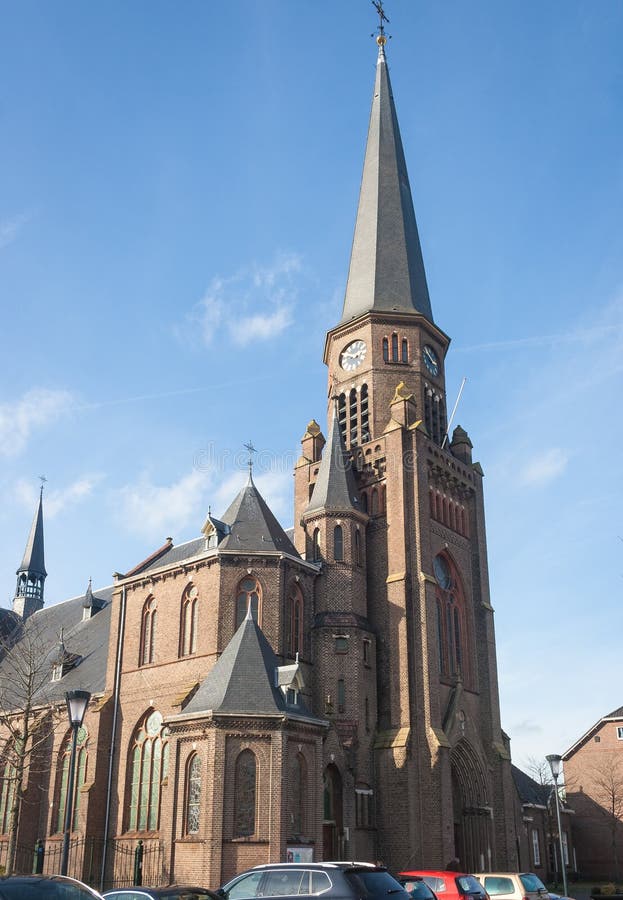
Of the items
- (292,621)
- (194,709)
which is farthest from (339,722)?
(194,709)

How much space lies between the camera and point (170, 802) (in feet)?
99.8

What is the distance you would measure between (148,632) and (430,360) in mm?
21353

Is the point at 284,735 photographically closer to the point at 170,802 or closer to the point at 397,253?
the point at 170,802

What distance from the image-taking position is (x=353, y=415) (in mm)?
46500

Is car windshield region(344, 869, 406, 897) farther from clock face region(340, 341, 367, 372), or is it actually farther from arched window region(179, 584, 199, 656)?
clock face region(340, 341, 367, 372)

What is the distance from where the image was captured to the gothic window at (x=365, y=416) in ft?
148

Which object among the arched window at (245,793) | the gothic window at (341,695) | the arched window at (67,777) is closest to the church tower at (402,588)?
the gothic window at (341,695)

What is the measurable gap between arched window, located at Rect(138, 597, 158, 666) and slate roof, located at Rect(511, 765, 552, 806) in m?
26.0

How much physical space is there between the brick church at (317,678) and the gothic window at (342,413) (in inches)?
4.8

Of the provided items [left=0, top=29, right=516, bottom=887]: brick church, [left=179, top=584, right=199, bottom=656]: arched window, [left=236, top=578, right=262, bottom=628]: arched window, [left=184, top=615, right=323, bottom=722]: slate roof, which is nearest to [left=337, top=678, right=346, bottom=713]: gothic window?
[left=0, top=29, right=516, bottom=887]: brick church

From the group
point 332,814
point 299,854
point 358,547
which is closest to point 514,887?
point 299,854

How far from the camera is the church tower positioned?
3531 centimetres

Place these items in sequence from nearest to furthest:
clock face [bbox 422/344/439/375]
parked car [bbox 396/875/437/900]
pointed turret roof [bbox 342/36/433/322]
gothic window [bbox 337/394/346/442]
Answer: parked car [bbox 396/875/437/900], gothic window [bbox 337/394/346/442], clock face [bbox 422/344/439/375], pointed turret roof [bbox 342/36/433/322]

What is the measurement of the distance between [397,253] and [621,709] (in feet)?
116
